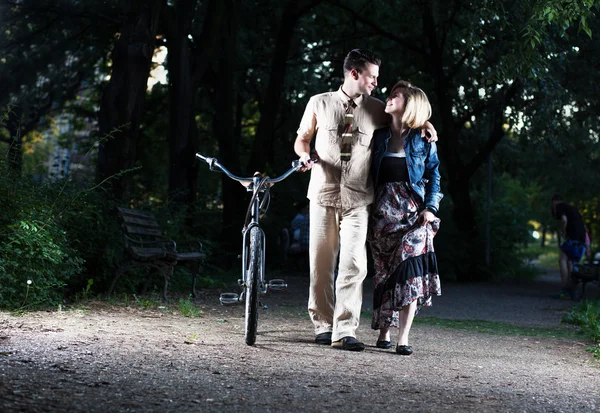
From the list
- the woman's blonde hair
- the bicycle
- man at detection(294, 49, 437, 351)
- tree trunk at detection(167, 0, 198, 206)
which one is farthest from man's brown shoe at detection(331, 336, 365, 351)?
tree trunk at detection(167, 0, 198, 206)

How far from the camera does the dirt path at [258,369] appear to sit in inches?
197

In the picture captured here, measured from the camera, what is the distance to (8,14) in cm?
2080

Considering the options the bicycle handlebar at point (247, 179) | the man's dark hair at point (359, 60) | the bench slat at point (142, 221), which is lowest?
the bench slat at point (142, 221)

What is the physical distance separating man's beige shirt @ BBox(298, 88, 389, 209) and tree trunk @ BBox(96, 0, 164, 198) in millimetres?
6206

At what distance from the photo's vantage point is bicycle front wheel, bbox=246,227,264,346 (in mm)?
7078

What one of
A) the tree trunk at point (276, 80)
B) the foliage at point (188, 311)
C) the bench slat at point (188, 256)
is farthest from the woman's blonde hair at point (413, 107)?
the tree trunk at point (276, 80)

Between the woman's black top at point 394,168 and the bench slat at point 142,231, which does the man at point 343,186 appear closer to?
the woman's black top at point 394,168

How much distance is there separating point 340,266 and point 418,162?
102 centimetres

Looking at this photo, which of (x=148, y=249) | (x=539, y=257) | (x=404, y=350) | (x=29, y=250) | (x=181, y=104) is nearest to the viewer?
(x=404, y=350)

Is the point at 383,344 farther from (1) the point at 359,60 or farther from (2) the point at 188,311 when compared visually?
(2) the point at 188,311

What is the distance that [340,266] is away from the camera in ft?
24.2

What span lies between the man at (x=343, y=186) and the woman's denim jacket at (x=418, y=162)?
7 cm

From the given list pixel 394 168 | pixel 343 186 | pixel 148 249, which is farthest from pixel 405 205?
pixel 148 249

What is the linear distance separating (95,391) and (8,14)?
17.5 m
